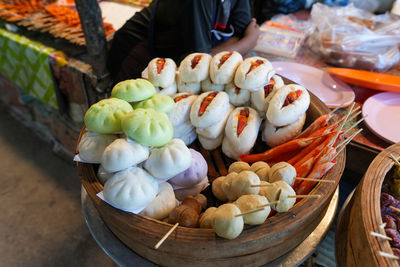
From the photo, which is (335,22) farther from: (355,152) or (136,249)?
(136,249)

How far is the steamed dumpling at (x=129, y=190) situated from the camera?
0.88 meters

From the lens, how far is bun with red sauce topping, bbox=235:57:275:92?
120cm

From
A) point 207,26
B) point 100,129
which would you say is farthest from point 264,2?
point 100,129

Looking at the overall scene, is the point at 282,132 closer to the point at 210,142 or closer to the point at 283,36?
the point at 210,142

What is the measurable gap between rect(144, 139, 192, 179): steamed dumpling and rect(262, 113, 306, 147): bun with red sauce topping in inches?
17.5

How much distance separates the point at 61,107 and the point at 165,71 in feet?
5.28

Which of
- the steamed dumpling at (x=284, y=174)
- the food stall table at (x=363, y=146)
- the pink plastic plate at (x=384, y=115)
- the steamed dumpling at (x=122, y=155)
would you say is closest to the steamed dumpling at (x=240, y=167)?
the steamed dumpling at (x=284, y=174)

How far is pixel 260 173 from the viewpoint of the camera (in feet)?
3.47

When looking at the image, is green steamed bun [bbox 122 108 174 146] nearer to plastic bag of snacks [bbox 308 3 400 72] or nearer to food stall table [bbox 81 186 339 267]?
food stall table [bbox 81 186 339 267]

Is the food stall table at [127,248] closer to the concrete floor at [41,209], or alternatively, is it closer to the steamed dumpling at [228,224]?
the steamed dumpling at [228,224]

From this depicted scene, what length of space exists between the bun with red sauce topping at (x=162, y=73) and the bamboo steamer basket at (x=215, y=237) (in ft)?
1.69

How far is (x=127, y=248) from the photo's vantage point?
39.9 inches

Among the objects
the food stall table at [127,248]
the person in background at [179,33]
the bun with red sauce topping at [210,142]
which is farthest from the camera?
the person in background at [179,33]

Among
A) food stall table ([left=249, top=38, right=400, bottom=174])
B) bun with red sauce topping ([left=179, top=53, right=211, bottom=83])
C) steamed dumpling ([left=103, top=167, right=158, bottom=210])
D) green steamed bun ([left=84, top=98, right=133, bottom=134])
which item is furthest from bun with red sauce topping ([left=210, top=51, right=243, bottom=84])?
food stall table ([left=249, top=38, right=400, bottom=174])
